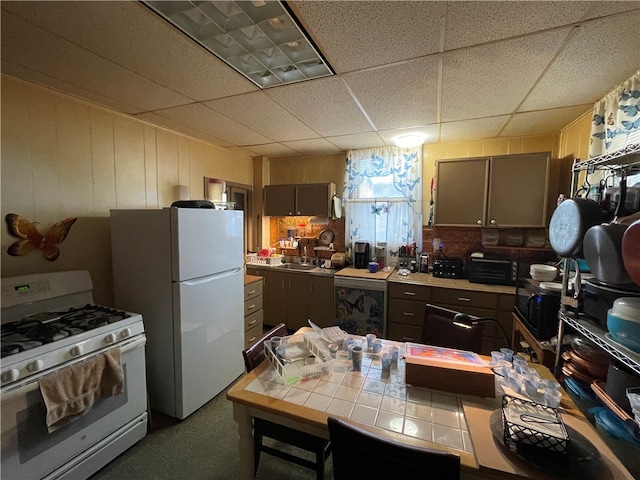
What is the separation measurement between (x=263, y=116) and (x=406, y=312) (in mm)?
2396

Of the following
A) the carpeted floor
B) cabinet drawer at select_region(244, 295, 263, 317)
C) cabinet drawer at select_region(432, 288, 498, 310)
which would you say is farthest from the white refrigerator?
cabinet drawer at select_region(432, 288, 498, 310)

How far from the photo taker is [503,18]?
46.3 inches

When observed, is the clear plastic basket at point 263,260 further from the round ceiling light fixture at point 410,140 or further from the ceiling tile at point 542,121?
the ceiling tile at point 542,121

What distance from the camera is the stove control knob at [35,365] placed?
132cm

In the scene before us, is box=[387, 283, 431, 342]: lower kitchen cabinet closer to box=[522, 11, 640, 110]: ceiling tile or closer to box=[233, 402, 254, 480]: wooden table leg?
box=[522, 11, 640, 110]: ceiling tile

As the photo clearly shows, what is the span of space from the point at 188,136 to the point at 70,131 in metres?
1.08

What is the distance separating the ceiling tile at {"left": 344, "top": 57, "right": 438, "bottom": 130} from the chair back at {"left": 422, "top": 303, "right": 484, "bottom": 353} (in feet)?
4.94

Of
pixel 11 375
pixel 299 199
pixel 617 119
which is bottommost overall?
pixel 11 375

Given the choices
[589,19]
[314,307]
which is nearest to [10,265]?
[314,307]

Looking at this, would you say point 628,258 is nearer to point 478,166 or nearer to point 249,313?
point 478,166

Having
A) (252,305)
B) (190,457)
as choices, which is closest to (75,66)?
(252,305)

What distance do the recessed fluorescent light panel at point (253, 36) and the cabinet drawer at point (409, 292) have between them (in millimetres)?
2143

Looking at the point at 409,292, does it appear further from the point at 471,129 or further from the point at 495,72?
the point at 495,72

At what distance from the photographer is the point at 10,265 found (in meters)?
1.74
